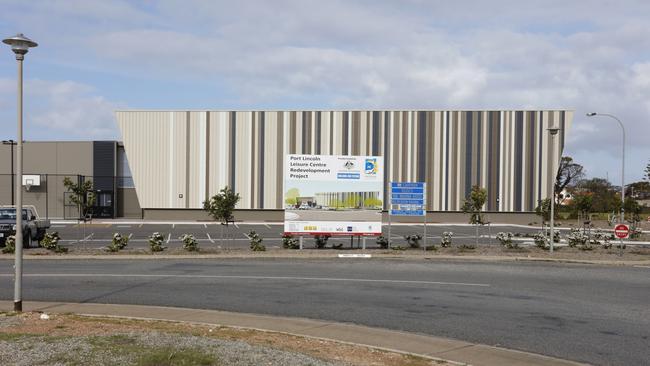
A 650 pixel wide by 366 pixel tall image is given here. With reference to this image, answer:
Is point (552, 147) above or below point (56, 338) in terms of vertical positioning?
above

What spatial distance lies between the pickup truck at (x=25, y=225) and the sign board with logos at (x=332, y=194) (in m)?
11.0

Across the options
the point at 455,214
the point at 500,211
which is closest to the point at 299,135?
the point at 455,214

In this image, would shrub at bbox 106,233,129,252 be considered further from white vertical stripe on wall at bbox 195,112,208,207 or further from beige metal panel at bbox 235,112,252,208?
white vertical stripe on wall at bbox 195,112,208,207

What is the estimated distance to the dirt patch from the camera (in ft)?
25.7

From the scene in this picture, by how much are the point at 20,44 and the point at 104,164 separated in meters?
48.5

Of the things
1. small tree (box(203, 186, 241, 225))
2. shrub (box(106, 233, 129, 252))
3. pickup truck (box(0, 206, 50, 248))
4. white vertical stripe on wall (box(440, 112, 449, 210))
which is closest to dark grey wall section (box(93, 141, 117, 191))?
pickup truck (box(0, 206, 50, 248))

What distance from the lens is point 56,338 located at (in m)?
7.95

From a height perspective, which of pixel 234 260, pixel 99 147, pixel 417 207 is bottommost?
pixel 234 260

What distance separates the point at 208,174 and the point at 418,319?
148ft

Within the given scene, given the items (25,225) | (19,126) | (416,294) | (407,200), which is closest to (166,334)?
(19,126)

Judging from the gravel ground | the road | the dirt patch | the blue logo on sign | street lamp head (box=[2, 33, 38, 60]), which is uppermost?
street lamp head (box=[2, 33, 38, 60])

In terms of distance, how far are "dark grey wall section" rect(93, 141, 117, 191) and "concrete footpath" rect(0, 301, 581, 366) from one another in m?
46.8

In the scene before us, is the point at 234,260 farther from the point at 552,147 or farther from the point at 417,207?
the point at 552,147

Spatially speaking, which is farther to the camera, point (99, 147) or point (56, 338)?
point (99, 147)
